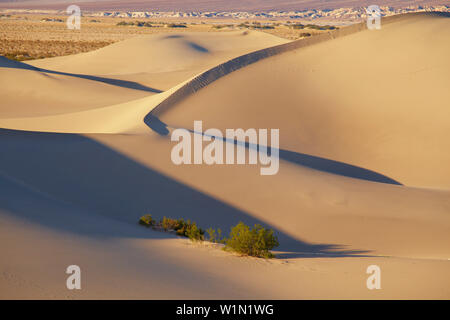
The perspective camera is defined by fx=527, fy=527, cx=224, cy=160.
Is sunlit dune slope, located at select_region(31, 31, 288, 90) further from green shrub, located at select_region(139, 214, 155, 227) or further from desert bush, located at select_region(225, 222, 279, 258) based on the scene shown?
desert bush, located at select_region(225, 222, 279, 258)

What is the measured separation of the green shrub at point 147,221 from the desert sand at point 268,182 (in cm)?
41

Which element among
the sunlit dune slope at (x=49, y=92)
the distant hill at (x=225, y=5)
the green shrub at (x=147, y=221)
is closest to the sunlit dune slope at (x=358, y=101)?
the green shrub at (x=147, y=221)

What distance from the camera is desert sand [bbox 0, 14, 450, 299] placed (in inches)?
231

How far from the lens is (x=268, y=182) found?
10297 mm

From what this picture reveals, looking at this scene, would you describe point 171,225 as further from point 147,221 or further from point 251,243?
point 251,243

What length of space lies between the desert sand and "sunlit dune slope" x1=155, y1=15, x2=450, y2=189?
0.18 feet

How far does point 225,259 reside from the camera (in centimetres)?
670

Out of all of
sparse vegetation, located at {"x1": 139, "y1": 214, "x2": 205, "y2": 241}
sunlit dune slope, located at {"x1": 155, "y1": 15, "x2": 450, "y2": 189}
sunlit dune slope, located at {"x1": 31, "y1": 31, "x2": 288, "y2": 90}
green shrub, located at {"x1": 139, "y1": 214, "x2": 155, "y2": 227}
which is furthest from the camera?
sunlit dune slope, located at {"x1": 31, "y1": 31, "x2": 288, "y2": 90}

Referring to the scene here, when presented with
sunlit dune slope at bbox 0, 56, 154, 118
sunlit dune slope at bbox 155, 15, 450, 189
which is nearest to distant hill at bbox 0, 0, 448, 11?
sunlit dune slope at bbox 0, 56, 154, 118

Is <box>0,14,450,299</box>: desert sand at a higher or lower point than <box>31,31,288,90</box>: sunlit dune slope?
lower

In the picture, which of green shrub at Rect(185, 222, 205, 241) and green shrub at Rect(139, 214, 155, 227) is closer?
green shrub at Rect(185, 222, 205, 241)

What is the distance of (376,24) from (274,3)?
166534 mm
